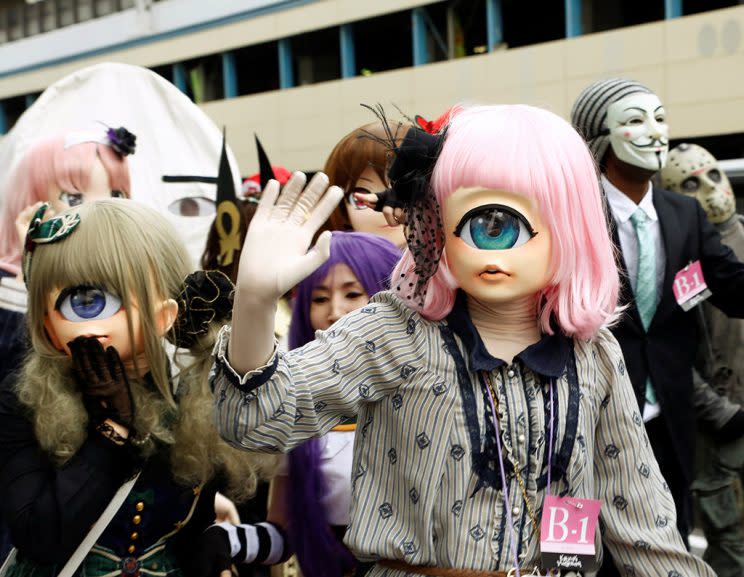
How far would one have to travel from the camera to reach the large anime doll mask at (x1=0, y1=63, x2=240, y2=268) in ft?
15.3

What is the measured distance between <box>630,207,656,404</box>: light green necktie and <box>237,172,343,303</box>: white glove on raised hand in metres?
1.86

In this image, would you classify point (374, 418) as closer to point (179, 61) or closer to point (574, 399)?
point (574, 399)

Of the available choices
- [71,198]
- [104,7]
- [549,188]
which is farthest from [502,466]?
[104,7]

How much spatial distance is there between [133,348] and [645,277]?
1769 millimetres

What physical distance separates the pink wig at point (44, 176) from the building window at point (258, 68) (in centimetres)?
1743

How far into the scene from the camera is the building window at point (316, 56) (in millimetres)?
19578

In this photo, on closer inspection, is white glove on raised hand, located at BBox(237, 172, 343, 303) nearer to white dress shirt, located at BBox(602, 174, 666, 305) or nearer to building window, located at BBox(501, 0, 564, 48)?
white dress shirt, located at BBox(602, 174, 666, 305)

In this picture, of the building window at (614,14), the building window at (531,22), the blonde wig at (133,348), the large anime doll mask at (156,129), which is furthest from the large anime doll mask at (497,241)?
the building window at (531,22)

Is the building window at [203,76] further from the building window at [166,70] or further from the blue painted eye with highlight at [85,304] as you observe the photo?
the blue painted eye with highlight at [85,304]

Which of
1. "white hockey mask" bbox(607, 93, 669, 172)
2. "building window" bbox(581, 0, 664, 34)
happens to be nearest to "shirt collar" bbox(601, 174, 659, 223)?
"white hockey mask" bbox(607, 93, 669, 172)

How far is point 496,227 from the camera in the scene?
1902 millimetres

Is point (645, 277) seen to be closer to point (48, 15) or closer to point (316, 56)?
point (316, 56)

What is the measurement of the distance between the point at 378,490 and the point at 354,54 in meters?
17.3

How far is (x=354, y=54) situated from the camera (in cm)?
1862
